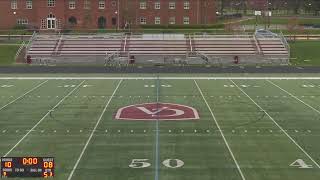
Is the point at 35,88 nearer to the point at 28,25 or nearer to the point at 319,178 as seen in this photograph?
the point at 319,178

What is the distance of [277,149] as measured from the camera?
15.7 meters

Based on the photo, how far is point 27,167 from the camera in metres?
8.77

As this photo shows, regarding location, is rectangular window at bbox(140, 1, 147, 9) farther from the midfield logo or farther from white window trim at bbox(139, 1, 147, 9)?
the midfield logo

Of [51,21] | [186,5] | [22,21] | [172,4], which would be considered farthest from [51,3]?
[186,5]

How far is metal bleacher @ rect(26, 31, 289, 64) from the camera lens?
4222 cm

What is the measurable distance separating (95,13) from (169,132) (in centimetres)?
5450

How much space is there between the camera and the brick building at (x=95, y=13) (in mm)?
69375

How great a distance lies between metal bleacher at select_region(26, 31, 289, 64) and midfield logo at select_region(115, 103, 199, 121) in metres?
18.8

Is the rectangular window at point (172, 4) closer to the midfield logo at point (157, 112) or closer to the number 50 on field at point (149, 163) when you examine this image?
the midfield logo at point (157, 112)

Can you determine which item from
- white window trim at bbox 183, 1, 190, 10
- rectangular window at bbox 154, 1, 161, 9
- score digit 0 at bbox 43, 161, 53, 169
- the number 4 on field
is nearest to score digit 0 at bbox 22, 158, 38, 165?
score digit 0 at bbox 43, 161, 53, 169

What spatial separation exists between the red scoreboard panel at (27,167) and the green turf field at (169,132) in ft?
13.6

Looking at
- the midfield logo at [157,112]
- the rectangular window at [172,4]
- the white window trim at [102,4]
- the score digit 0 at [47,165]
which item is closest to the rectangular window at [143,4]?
the rectangular window at [172,4]

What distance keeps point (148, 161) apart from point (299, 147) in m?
4.41

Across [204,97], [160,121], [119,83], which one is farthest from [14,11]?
[160,121]
